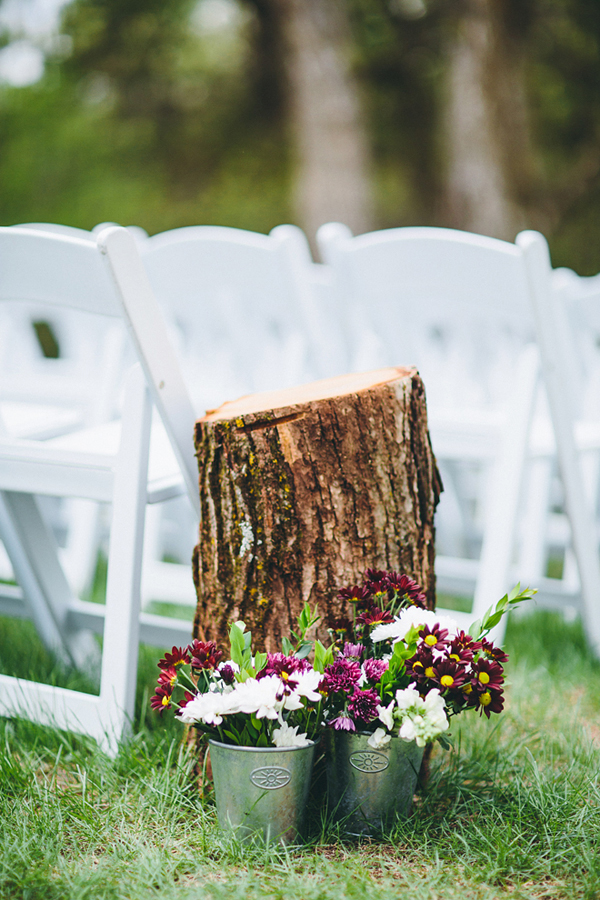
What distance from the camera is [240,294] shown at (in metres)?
2.54

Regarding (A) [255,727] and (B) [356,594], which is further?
(B) [356,594]

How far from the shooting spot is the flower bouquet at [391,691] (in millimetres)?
1219

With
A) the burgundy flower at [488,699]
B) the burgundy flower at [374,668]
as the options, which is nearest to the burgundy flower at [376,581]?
the burgundy flower at [374,668]

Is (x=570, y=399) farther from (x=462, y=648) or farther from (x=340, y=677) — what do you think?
(x=340, y=677)

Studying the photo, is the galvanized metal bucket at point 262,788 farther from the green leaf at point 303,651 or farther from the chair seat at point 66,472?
the chair seat at point 66,472

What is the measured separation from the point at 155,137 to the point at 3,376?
33.2 feet

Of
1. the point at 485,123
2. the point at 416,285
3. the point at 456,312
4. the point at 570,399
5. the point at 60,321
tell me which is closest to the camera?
the point at 416,285

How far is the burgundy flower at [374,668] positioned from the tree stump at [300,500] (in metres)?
0.15

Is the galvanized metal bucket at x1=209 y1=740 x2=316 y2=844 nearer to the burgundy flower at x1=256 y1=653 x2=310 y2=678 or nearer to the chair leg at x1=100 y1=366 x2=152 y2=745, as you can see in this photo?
the burgundy flower at x1=256 y1=653 x2=310 y2=678

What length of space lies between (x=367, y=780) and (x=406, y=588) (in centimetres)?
30

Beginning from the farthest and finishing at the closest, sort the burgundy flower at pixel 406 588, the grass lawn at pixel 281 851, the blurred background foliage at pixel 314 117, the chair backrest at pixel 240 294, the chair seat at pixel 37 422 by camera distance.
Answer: the blurred background foliage at pixel 314 117
the chair backrest at pixel 240 294
the chair seat at pixel 37 422
the burgundy flower at pixel 406 588
the grass lawn at pixel 281 851

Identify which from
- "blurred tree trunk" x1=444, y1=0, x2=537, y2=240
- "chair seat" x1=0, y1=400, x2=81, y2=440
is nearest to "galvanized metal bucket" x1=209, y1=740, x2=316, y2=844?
"chair seat" x1=0, y1=400, x2=81, y2=440

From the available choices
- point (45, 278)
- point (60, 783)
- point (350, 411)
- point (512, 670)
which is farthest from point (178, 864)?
point (512, 670)

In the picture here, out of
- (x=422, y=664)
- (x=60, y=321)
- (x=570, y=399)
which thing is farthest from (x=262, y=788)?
(x=60, y=321)
